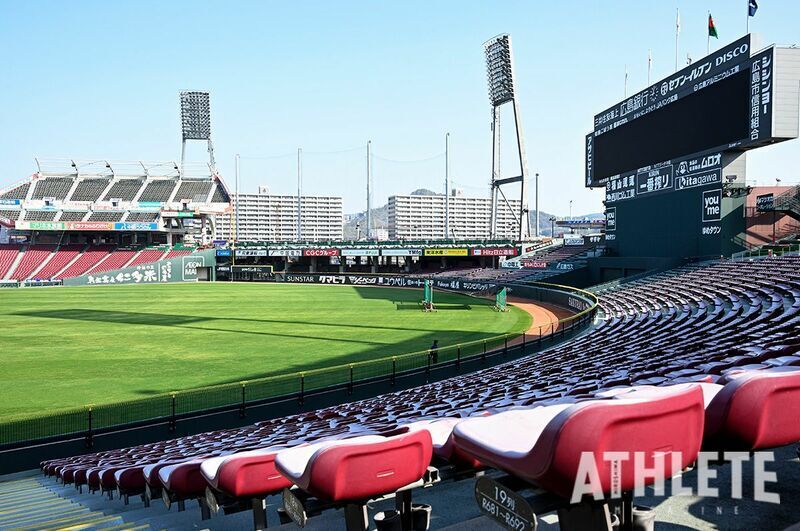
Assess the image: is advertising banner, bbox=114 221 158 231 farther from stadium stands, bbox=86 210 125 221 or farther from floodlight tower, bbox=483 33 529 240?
floodlight tower, bbox=483 33 529 240

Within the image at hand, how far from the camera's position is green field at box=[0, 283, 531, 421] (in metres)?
19.2

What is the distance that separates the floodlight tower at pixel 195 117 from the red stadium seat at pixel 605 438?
111 m

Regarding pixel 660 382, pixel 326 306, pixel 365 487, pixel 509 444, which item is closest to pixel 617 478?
pixel 509 444

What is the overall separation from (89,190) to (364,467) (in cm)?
9780

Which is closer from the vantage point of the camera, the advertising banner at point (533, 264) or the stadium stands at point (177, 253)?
the advertising banner at point (533, 264)

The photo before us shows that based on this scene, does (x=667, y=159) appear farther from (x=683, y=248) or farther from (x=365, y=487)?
(x=365, y=487)

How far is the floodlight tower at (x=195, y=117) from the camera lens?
346 feet

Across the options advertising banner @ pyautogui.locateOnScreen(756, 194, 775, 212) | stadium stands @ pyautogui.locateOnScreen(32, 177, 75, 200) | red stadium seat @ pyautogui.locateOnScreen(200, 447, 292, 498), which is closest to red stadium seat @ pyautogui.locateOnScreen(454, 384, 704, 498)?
red stadium seat @ pyautogui.locateOnScreen(200, 447, 292, 498)

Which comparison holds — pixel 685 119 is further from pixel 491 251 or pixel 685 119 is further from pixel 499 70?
pixel 491 251

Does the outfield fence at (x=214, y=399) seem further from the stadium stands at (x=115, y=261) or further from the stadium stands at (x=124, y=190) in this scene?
the stadium stands at (x=124, y=190)

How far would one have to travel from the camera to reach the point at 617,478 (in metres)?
2.03

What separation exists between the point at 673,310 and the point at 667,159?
15558mm

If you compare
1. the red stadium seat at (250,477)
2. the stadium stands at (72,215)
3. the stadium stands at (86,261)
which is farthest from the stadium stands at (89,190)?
the red stadium seat at (250,477)

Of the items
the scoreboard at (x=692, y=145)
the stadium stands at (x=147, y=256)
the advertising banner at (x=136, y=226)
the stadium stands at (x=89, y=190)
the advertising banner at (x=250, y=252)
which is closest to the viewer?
the scoreboard at (x=692, y=145)
